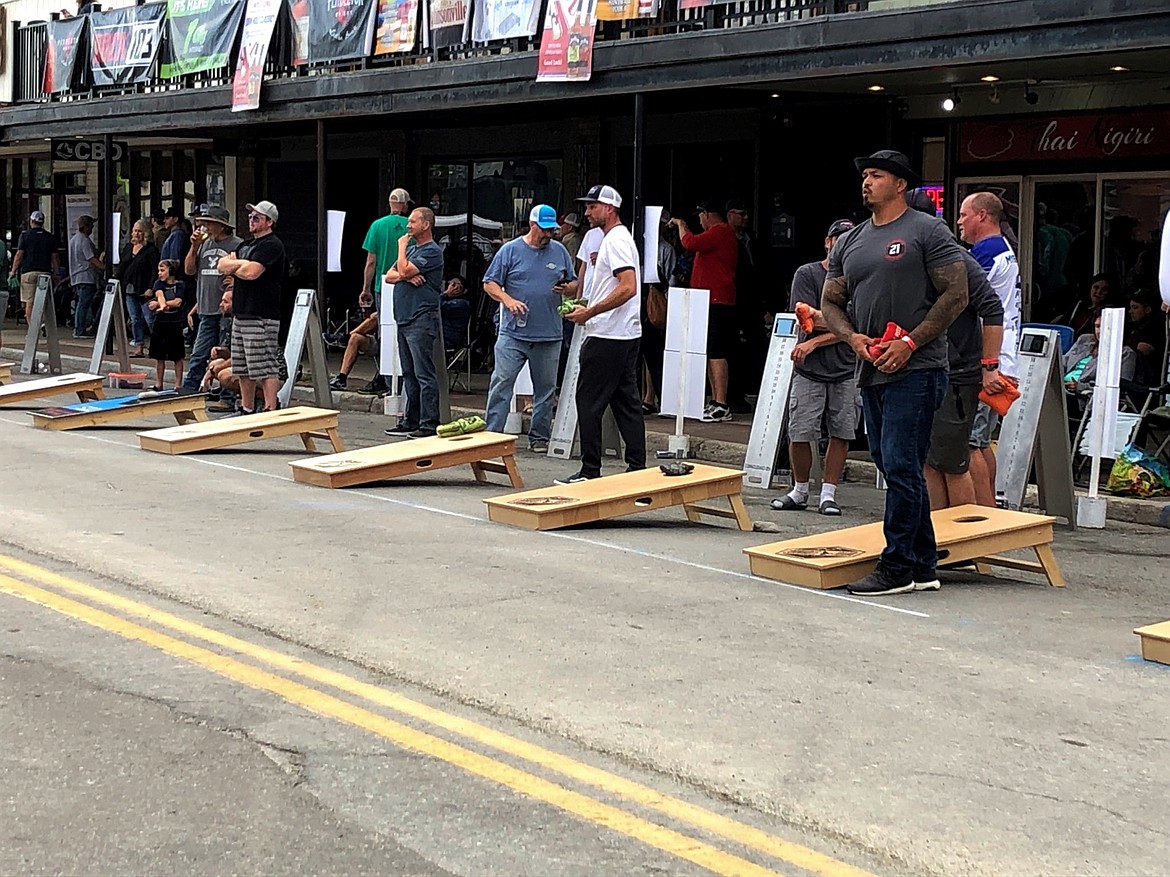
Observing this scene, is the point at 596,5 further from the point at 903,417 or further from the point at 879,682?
the point at 879,682

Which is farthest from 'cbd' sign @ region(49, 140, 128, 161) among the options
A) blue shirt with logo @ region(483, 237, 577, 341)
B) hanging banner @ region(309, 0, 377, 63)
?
blue shirt with logo @ region(483, 237, 577, 341)


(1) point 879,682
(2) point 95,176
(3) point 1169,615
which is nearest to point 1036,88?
(3) point 1169,615

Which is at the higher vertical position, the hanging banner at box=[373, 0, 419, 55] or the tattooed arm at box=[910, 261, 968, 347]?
the hanging banner at box=[373, 0, 419, 55]

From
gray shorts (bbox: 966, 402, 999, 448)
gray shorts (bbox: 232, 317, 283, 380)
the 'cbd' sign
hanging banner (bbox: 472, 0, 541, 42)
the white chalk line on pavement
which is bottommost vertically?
the white chalk line on pavement

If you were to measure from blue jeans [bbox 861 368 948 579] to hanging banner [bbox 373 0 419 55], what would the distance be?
10.9 meters

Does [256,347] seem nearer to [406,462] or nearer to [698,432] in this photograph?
[406,462]

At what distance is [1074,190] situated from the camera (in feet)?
52.9

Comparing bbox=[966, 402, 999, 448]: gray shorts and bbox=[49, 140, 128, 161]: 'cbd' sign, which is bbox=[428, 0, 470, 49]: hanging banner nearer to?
bbox=[966, 402, 999, 448]: gray shorts

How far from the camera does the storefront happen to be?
1536 centimetres

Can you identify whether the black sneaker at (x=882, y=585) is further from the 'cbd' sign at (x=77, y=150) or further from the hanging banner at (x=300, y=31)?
the 'cbd' sign at (x=77, y=150)

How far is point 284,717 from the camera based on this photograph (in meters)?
5.67

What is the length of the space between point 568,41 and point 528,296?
3146 millimetres

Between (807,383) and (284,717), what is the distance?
6.08 meters

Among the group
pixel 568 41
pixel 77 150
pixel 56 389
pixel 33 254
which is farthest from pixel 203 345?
pixel 33 254
